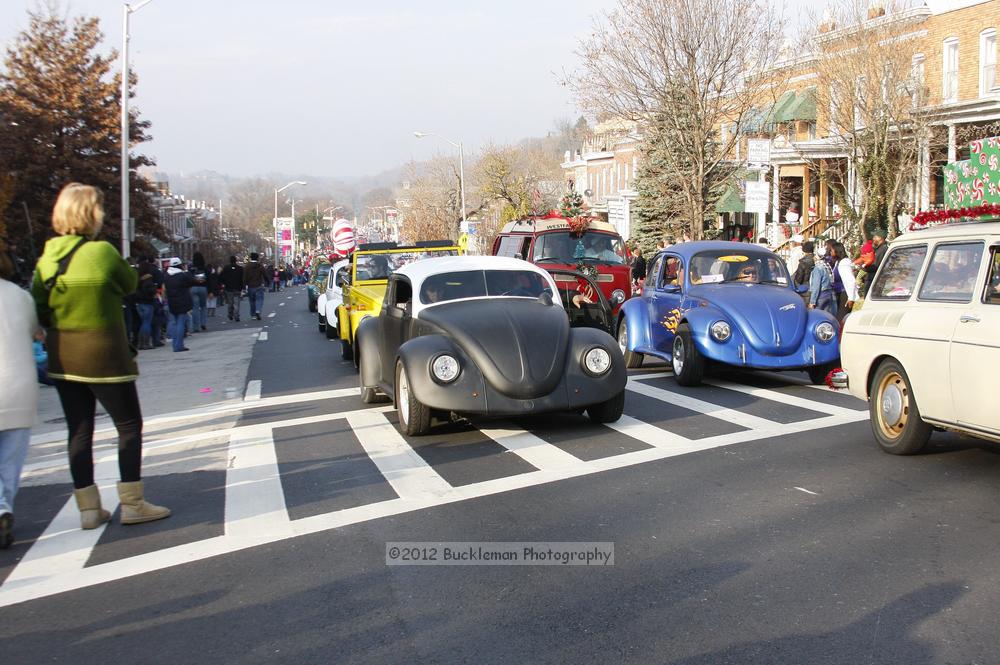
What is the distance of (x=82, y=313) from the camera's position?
5.96 m

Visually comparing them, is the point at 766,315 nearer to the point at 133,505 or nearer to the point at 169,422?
the point at 169,422

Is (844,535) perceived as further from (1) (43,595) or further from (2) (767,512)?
(1) (43,595)

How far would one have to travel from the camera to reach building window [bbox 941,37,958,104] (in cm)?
2836

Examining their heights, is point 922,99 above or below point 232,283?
above

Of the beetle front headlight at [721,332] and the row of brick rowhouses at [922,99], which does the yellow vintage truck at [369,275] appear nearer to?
the beetle front headlight at [721,332]

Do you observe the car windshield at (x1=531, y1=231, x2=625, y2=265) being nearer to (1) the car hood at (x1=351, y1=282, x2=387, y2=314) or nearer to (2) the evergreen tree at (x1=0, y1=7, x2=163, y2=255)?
(1) the car hood at (x1=351, y1=282, x2=387, y2=314)

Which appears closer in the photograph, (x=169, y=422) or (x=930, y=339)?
(x=930, y=339)

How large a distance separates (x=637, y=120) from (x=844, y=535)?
80.5ft

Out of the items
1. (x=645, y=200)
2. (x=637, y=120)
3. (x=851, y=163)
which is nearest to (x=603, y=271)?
(x=637, y=120)

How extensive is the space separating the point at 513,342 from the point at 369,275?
28.4 ft

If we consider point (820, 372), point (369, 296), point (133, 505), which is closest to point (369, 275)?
point (369, 296)

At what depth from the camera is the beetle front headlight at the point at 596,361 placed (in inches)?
→ 350

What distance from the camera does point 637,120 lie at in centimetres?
2903

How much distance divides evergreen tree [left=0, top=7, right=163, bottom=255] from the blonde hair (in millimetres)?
25509
